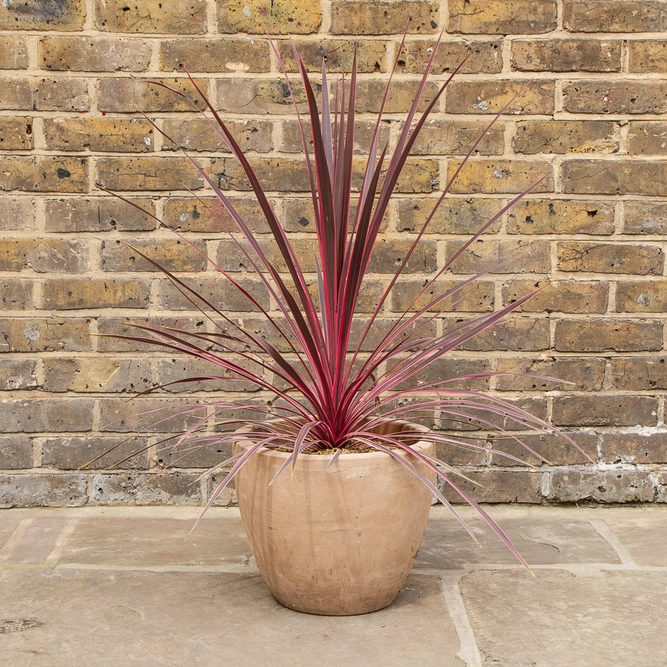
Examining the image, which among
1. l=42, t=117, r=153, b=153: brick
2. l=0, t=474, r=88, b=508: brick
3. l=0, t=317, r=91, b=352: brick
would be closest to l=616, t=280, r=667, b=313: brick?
l=42, t=117, r=153, b=153: brick

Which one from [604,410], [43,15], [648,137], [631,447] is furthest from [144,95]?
[631,447]

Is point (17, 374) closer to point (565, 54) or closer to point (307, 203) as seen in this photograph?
point (307, 203)

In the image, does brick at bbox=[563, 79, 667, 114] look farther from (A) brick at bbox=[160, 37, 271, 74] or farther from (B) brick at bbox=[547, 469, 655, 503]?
(B) brick at bbox=[547, 469, 655, 503]

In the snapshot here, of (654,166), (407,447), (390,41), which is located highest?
(390,41)

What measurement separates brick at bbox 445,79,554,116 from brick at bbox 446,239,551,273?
37 centimetres

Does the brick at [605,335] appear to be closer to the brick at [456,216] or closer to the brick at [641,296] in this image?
the brick at [641,296]

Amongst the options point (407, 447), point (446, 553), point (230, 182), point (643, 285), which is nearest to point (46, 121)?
point (230, 182)

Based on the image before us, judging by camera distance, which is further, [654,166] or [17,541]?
[654,166]

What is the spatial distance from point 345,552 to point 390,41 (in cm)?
Answer: 140

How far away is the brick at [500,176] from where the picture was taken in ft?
7.38

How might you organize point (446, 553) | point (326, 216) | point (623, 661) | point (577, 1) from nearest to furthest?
point (623, 661)
point (326, 216)
point (446, 553)
point (577, 1)

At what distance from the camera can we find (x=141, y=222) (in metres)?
2.26

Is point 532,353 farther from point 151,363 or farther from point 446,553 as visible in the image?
point 151,363

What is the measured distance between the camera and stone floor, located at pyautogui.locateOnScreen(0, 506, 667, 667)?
148cm
